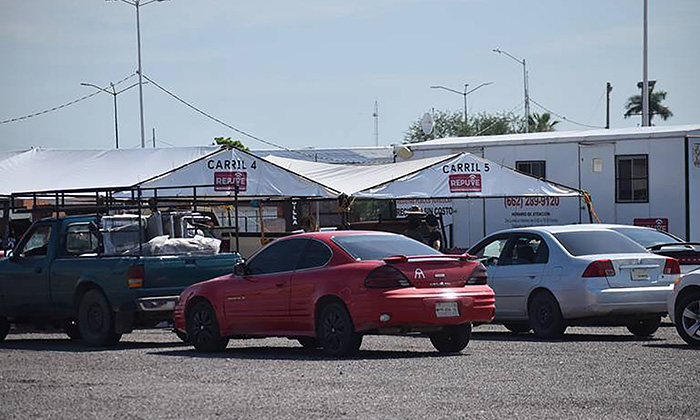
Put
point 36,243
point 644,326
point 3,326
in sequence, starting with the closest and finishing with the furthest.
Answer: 1. point 644,326
2. point 36,243
3. point 3,326

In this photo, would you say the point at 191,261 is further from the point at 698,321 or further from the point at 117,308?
the point at 698,321

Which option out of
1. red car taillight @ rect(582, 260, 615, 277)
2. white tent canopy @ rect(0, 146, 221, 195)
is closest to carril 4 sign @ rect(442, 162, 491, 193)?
red car taillight @ rect(582, 260, 615, 277)

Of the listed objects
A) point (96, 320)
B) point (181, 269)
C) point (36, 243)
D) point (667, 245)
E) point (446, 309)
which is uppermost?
point (36, 243)

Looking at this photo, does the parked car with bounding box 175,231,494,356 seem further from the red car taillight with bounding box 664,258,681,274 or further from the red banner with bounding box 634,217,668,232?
the red banner with bounding box 634,217,668,232

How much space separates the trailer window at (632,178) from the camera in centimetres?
2920

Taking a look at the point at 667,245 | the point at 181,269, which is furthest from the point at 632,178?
the point at 181,269

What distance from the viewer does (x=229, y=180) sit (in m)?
24.2

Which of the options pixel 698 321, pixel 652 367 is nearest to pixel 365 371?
pixel 652 367

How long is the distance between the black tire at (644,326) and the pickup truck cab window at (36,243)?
28.1ft

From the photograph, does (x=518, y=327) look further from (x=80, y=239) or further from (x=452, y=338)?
(x=80, y=239)

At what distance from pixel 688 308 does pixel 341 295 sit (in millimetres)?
4354

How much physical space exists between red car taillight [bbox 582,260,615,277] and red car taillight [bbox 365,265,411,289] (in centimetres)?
368

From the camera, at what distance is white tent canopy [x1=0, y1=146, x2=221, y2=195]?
36.6 metres

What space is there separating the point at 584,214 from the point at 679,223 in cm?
234
